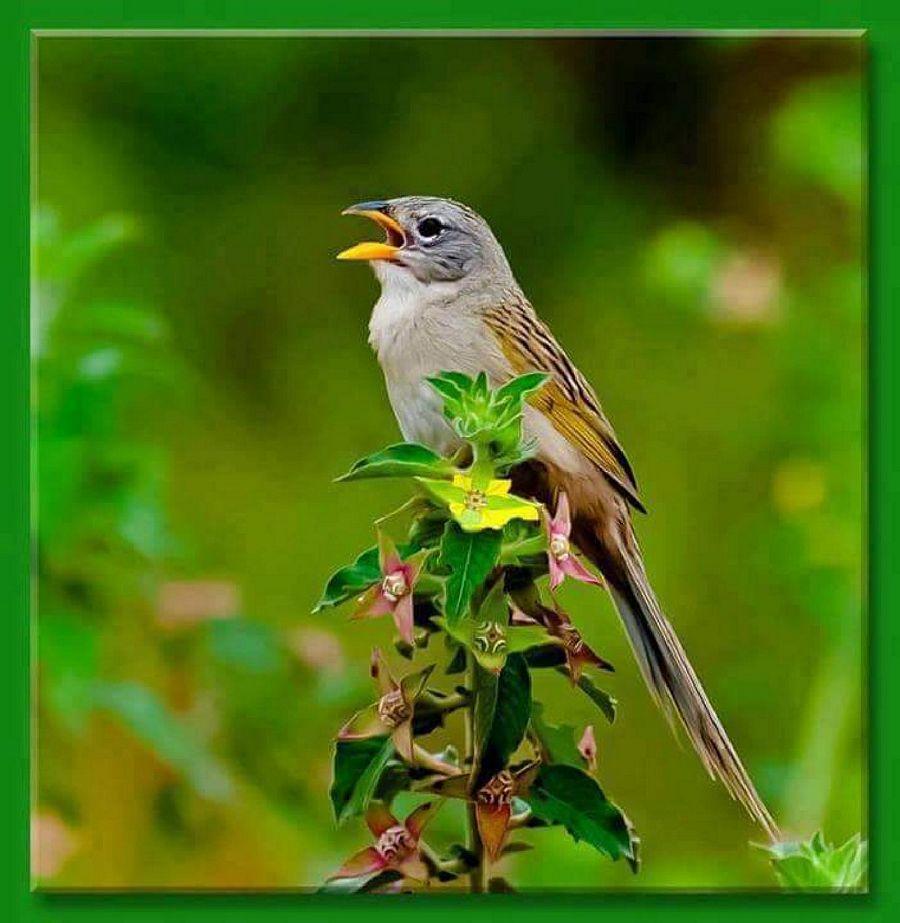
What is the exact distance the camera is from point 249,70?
2805mm

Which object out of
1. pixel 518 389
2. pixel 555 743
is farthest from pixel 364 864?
pixel 518 389

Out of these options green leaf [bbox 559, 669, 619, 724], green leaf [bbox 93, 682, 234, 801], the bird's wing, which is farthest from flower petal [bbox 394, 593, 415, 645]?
green leaf [bbox 93, 682, 234, 801]

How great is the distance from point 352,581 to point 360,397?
1.94ft

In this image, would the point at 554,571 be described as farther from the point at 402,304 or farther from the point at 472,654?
the point at 402,304

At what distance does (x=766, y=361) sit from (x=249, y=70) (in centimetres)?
88

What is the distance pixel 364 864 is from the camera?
234 centimetres

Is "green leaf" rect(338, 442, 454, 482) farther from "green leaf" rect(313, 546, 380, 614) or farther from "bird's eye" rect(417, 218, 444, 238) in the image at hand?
"bird's eye" rect(417, 218, 444, 238)

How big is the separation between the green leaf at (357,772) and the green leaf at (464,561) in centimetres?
20

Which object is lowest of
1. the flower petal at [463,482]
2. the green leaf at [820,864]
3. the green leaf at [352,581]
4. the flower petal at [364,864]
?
the green leaf at [820,864]

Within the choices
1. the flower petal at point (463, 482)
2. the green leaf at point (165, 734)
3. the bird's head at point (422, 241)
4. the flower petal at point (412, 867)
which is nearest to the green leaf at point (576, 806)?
the flower petal at point (412, 867)

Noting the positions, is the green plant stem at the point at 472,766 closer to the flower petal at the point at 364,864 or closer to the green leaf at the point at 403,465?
the flower petal at the point at 364,864

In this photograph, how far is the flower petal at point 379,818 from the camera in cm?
230

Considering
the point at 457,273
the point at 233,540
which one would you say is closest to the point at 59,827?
the point at 233,540

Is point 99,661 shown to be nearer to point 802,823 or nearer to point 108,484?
point 108,484
